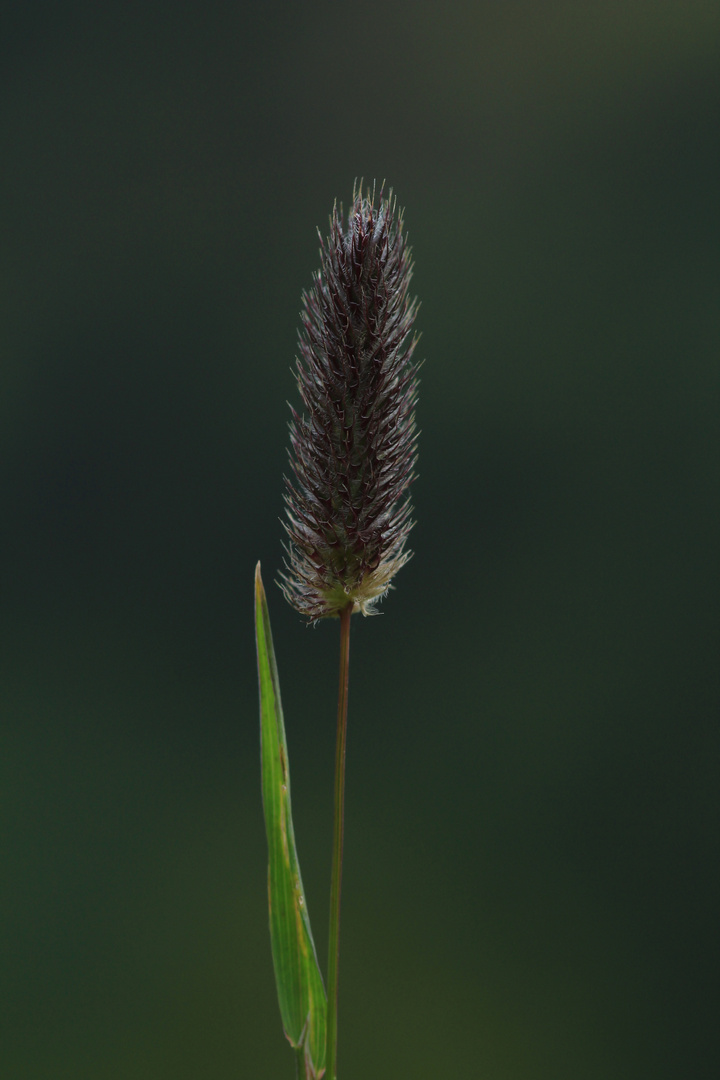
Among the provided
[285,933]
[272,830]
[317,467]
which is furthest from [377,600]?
[285,933]

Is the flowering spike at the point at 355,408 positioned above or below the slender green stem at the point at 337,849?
above

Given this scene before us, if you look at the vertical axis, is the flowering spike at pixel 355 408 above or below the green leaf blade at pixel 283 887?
above

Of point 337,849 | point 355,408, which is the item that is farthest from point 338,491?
point 337,849

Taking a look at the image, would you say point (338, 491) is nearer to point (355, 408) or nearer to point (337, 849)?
point (355, 408)

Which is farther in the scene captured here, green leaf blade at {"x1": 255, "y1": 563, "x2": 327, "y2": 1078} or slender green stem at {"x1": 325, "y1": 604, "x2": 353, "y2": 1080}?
green leaf blade at {"x1": 255, "y1": 563, "x2": 327, "y2": 1078}

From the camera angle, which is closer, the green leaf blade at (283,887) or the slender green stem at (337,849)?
the slender green stem at (337,849)
